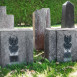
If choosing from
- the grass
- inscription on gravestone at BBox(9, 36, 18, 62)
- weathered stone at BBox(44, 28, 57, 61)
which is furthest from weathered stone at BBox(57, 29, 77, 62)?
inscription on gravestone at BBox(9, 36, 18, 62)

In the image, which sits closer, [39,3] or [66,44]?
[66,44]

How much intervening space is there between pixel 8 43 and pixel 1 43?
0.53ft

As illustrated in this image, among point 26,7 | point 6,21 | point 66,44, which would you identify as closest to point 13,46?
point 66,44

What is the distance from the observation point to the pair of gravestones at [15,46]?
15.1 feet

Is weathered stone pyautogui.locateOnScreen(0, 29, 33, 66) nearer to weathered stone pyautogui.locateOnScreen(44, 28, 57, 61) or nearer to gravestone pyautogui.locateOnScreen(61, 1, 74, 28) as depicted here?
weathered stone pyautogui.locateOnScreen(44, 28, 57, 61)

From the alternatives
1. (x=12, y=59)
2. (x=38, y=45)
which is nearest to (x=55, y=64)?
(x=12, y=59)

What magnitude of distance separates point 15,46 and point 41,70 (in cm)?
89

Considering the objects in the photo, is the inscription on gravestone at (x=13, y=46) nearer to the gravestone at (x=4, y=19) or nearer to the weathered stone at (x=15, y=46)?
the weathered stone at (x=15, y=46)

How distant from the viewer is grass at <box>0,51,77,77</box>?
157 inches

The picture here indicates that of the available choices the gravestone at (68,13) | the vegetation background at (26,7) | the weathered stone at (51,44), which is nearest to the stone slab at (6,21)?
A: the gravestone at (68,13)

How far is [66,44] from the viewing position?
5.05 meters

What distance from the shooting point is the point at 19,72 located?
409cm

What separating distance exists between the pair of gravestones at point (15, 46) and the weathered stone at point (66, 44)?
77 centimetres

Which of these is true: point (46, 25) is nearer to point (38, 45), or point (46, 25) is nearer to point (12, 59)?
point (38, 45)
